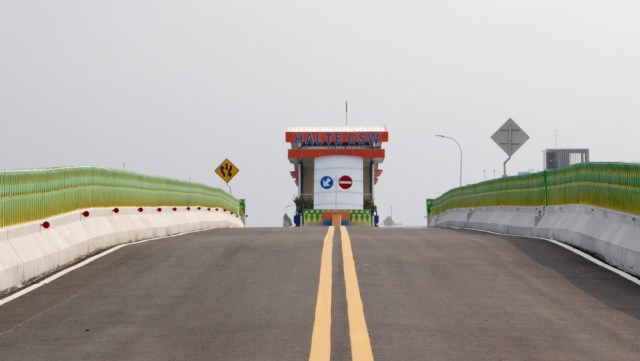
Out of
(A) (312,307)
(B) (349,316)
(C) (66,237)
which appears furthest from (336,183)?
(B) (349,316)

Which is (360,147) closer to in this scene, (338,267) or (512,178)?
(512,178)

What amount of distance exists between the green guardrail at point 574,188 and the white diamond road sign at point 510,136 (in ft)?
5.85

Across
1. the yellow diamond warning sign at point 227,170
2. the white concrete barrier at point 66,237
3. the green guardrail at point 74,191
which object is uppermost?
the yellow diamond warning sign at point 227,170

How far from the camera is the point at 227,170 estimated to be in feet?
178

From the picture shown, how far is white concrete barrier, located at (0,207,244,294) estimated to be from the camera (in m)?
12.9

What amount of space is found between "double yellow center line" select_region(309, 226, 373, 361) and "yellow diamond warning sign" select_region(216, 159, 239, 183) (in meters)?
39.2

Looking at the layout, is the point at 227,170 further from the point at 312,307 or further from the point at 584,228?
the point at 312,307

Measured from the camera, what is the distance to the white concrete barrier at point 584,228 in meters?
14.6

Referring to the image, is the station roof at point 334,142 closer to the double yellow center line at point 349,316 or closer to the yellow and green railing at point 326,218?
the yellow and green railing at point 326,218

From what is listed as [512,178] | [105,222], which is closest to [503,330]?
[105,222]

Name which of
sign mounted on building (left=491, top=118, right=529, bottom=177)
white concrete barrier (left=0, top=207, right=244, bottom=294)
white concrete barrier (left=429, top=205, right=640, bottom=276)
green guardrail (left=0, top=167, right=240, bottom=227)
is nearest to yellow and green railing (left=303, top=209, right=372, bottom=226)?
sign mounted on building (left=491, top=118, right=529, bottom=177)

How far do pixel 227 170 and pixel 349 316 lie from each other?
44.8 metres

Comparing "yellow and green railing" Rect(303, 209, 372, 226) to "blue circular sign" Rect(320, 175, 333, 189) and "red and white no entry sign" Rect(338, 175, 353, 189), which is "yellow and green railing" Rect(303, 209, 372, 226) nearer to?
"red and white no entry sign" Rect(338, 175, 353, 189)

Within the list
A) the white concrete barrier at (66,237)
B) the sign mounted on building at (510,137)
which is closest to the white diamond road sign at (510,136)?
the sign mounted on building at (510,137)
